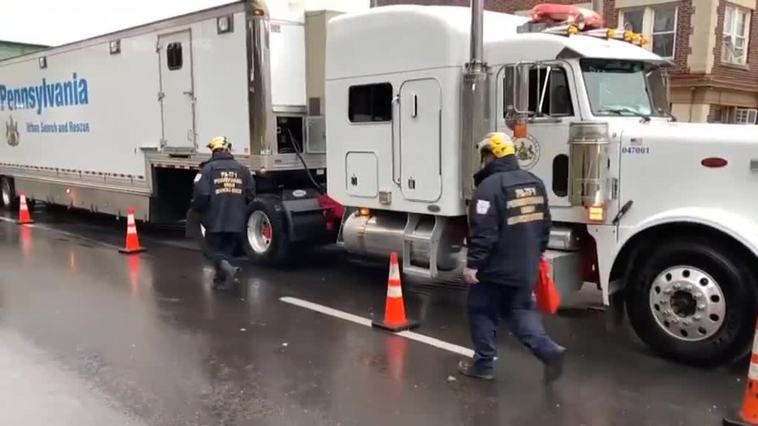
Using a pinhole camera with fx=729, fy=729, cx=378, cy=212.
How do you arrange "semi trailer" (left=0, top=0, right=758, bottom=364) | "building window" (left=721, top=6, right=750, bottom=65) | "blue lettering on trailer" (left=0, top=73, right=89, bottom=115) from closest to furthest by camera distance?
"semi trailer" (left=0, top=0, right=758, bottom=364)
"blue lettering on trailer" (left=0, top=73, right=89, bottom=115)
"building window" (left=721, top=6, right=750, bottom=65)

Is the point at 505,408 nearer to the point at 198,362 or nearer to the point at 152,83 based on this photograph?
the point at 198,362

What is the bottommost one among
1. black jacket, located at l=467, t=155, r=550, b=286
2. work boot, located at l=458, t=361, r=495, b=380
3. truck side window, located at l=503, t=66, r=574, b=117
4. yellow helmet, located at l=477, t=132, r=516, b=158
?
work boot, located at l=458, t=361, r=495, b=380

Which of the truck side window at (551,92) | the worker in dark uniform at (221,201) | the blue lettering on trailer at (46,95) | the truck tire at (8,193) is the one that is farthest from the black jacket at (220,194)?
the truck tire at (8,193)

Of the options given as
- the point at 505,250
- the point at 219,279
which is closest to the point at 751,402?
the point at 505,250

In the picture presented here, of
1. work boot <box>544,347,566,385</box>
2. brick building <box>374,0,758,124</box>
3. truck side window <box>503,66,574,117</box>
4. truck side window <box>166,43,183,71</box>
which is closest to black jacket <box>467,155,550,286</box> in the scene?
work boot <box>544,347,566,385</box>

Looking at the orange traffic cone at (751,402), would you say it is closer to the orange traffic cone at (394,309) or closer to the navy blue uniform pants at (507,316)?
the navy blue uniform pants at (507,316)

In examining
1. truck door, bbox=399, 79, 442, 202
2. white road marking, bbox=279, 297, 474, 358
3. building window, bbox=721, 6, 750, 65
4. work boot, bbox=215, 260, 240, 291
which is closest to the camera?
white road marking, bbox=279, 297, 474, 358

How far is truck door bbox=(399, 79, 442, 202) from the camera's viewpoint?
7484mm

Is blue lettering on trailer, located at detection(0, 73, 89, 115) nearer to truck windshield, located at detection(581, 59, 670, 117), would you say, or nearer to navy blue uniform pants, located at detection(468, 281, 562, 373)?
truck windshield, located at detection(581, 59, 670, 117)

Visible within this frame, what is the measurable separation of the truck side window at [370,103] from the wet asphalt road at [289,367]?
2.01 meters

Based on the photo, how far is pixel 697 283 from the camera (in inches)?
219

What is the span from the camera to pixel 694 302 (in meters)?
5.63

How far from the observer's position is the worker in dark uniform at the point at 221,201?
8422mm

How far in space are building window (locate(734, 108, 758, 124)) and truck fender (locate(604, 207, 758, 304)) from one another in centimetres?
1628
